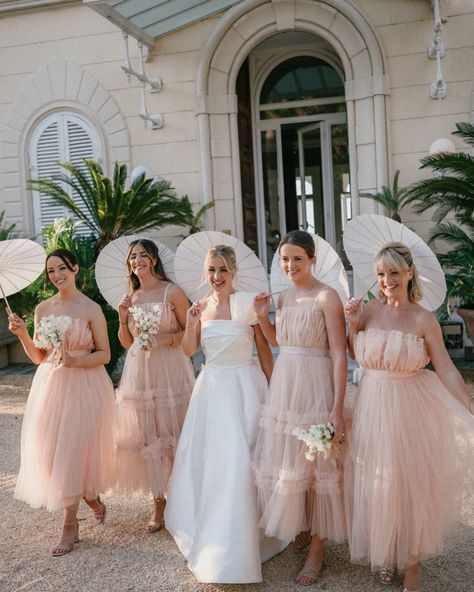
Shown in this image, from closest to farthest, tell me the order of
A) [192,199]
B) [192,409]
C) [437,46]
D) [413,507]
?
[413,507], [192,409], [437,46], [192,199]

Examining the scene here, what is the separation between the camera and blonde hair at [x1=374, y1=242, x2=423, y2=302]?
10.4 feet

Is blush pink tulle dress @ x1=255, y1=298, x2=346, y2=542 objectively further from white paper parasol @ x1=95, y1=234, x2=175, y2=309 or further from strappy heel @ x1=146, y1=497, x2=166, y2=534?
white paper parasol @ x1=95, y1=234, x2=175, y2=309

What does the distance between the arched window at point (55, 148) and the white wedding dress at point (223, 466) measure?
6996 millimetres

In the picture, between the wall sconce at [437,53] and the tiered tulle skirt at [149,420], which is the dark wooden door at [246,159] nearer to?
the wall sconce at [437,53]

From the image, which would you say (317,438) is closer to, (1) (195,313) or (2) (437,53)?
(1) (195,313)

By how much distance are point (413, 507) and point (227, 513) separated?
3.07ft

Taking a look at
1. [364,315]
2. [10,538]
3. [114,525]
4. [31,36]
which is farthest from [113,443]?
[31,36]

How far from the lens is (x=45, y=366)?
413 cm

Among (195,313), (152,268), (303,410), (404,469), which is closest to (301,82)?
(152,268)

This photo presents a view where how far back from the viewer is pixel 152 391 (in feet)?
13.3

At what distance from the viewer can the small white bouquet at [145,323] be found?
3930mm

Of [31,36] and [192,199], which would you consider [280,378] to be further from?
[31,36]

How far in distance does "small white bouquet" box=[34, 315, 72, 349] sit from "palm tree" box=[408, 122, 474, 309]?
4928mm

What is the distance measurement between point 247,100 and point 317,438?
817cm
